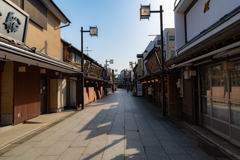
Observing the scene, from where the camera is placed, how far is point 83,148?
4512mm

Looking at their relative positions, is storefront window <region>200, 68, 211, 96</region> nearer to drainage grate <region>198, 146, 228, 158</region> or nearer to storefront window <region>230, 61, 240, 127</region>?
storefront window <region>230, 61, 240, 127</region>

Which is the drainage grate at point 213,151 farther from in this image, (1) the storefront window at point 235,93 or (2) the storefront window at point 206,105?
(2) the storefront window at point 206,105

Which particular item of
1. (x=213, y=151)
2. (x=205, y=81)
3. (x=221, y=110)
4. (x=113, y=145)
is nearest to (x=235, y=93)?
(x=221, y=110)

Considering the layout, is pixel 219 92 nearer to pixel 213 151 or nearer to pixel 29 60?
pixel 213 151

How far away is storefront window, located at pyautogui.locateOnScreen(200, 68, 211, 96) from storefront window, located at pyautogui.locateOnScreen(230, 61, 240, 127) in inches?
55.8

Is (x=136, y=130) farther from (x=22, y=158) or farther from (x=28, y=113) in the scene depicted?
(x=28, y=113)

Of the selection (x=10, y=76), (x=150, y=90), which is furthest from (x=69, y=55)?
(x=150, y=90)

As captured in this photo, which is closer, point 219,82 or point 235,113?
point 235,113

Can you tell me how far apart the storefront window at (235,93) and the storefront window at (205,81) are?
55.8 inches

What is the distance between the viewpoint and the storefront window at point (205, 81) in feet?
20.6

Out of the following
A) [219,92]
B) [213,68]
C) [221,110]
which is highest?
[213,68]

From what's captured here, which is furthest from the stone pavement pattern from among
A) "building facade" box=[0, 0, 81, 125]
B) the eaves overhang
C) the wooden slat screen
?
the eaves overhang

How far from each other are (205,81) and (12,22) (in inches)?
388

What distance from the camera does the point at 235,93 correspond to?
4.66m
